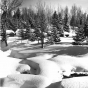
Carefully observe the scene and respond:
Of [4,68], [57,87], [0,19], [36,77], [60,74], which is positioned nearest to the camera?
[57,87]

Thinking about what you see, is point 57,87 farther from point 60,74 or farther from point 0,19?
point 0,19

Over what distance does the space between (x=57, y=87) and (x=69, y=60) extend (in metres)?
4.42

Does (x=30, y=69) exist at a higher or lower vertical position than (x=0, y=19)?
lower

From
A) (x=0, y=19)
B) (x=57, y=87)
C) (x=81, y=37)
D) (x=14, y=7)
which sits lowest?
(x=57, y=87)

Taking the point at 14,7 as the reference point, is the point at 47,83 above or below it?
below

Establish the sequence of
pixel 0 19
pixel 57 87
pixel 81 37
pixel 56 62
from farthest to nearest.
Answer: pixel 81 37 → pixel 0 19 → pixel 56 62 → pixel 57 87

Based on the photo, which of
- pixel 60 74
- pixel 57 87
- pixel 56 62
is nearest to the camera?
pixel 57 87

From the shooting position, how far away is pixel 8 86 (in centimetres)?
764

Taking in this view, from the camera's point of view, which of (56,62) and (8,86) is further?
(56,62)

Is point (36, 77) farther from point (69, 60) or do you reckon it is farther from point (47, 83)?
point (69, 60)

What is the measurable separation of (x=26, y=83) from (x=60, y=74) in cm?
282

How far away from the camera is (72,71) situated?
1014cm

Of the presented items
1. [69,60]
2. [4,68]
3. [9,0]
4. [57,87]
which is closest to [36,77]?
[57,87]

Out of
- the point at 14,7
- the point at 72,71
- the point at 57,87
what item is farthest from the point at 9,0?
the point at 57,87
